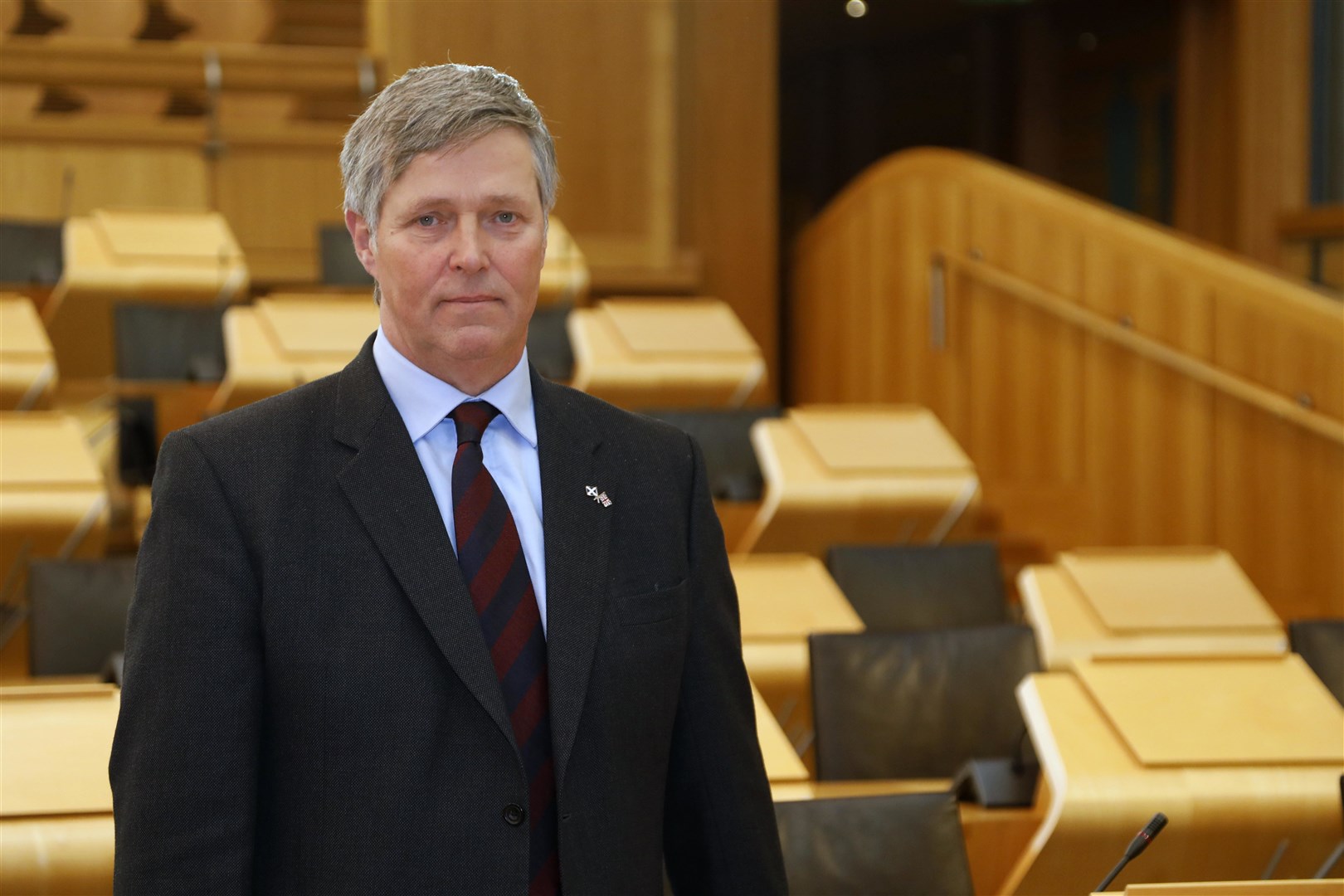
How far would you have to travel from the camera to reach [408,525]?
0.51 metres

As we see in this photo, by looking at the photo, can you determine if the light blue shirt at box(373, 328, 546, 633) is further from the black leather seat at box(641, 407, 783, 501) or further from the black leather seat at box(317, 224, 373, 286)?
the black leather seat at box(317, 224, 373, 286)

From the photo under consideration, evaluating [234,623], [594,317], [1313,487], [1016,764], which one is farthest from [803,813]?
[594,317]

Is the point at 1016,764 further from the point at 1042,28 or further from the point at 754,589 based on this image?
the point at 1042,28

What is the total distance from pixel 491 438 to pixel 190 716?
14cm

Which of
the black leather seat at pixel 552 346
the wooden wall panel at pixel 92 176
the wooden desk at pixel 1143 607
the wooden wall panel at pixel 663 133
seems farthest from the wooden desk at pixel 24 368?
the wooden desk at pixel 1143 607

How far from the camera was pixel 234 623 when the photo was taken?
48cm

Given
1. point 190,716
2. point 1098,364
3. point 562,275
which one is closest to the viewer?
point 190,716

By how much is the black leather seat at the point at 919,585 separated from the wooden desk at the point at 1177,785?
0.39 metres

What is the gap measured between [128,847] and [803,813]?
1.38 feet

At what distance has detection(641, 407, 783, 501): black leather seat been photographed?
1.76 meters

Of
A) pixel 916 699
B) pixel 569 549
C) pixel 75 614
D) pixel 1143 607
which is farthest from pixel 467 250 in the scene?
pixel 1143 607

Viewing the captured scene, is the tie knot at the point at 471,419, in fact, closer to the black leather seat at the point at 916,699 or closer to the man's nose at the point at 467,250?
the man's nose at the point at 467,250

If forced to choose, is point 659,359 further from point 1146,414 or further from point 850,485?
point 1146,414

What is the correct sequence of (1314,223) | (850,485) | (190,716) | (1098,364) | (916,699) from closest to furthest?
(190,716) → (916,699) → (850,485) → (1098,364) → (1314,223)
